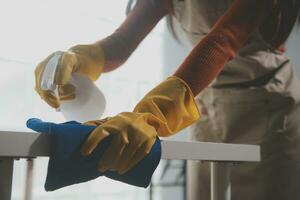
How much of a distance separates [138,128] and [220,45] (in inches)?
12.8

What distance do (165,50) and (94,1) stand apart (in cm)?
102

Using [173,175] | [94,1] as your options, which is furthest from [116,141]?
[173,175]

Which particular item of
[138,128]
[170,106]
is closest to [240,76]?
[170,106]

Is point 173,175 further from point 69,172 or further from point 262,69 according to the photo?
point 69,172

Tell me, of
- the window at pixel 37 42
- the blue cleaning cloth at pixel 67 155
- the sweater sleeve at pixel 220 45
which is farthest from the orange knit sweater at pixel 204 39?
the window at pixel 37 42

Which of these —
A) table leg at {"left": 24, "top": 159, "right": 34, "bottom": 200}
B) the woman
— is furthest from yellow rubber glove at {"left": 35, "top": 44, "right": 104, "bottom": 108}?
table leg at {"left": 24, "top": 159, "right": 34, "bottom": 200}

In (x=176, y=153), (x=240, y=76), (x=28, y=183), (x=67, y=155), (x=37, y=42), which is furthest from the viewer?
(x=37, y=42)

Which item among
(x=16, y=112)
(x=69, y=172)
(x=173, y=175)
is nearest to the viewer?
(x=69, y=172)

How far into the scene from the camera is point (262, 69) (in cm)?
102

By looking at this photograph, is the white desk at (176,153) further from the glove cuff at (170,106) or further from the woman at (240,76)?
the woman at (240,76)

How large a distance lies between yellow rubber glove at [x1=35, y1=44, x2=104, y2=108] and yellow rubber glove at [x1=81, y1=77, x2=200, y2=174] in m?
0.22

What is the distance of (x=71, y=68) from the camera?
81 centimetres

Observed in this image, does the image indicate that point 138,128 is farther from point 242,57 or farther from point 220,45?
point 242,57

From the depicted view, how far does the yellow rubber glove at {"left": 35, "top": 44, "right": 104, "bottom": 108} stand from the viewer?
2.56 feet
